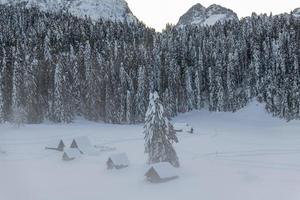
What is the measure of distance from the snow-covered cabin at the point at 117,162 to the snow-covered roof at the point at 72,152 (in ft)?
28.6

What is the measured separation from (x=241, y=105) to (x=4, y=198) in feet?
282

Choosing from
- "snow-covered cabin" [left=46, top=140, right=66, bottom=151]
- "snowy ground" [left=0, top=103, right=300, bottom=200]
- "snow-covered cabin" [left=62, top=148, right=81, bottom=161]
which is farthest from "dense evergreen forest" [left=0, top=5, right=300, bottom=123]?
"snow-covered cabin" [left=62, top=148, right=81, bottom=161]

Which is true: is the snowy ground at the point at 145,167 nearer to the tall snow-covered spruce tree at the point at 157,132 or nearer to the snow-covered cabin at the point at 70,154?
the snow-covered cabin at the point at 70,154

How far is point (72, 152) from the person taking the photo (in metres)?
A: 64.8

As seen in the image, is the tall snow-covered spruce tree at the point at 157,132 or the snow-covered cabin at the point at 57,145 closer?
the tall snow-covered spruce tree at the point at 157,132

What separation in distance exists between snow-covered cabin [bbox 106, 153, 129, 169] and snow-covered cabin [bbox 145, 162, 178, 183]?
25.6ft

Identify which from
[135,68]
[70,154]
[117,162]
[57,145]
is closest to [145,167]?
[117,162]

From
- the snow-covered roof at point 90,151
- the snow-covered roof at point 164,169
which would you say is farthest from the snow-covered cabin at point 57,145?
the snow-covered roof at point 164,169

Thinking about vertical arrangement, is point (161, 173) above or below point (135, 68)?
below

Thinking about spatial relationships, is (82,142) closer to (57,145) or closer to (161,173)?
(57,145)

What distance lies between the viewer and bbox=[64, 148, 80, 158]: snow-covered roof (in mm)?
→ 64125

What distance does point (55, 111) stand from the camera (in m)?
99.6

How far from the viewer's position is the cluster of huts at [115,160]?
48.4m

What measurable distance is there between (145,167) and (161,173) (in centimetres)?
534
